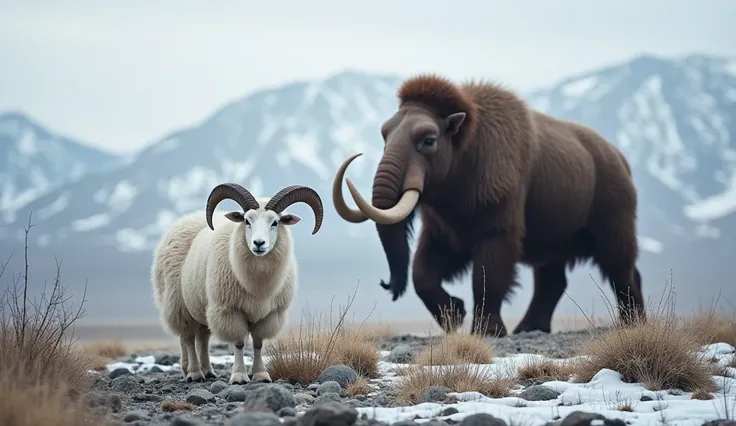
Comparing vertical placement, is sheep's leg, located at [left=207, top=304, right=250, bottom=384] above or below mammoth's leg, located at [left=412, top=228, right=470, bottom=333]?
below

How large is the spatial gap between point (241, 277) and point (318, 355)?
3.31ft

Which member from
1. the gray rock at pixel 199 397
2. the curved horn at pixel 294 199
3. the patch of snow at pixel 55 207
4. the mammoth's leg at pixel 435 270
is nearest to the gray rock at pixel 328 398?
the gray rock at pixel 199 397

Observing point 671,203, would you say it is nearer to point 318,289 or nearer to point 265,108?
point 318,289

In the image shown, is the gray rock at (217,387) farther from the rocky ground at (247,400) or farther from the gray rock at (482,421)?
the gray rock at (482,421)

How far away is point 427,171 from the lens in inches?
516

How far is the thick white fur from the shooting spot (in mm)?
9945

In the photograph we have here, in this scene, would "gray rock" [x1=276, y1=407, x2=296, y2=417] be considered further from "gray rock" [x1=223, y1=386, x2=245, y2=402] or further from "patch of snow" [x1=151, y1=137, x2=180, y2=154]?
"patch of snow" [x1=151, y1=137, x2=180, y2=154]

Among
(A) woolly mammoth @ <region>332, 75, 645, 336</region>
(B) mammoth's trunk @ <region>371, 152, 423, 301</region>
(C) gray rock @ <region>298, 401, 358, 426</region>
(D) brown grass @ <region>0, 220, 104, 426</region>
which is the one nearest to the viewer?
(D) brown grass @ <region>0, 220, 104, 426</region>

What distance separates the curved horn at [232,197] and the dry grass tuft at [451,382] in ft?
6.90

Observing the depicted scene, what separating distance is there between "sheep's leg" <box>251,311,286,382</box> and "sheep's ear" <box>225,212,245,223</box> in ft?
3.01

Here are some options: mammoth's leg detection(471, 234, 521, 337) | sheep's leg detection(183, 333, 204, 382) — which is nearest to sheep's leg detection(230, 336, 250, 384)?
sheep's leg detection(183, 333, 204, 382)

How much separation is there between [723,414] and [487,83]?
7839mm

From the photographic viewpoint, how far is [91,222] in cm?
11825

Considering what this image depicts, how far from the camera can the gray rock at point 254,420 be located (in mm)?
6595
